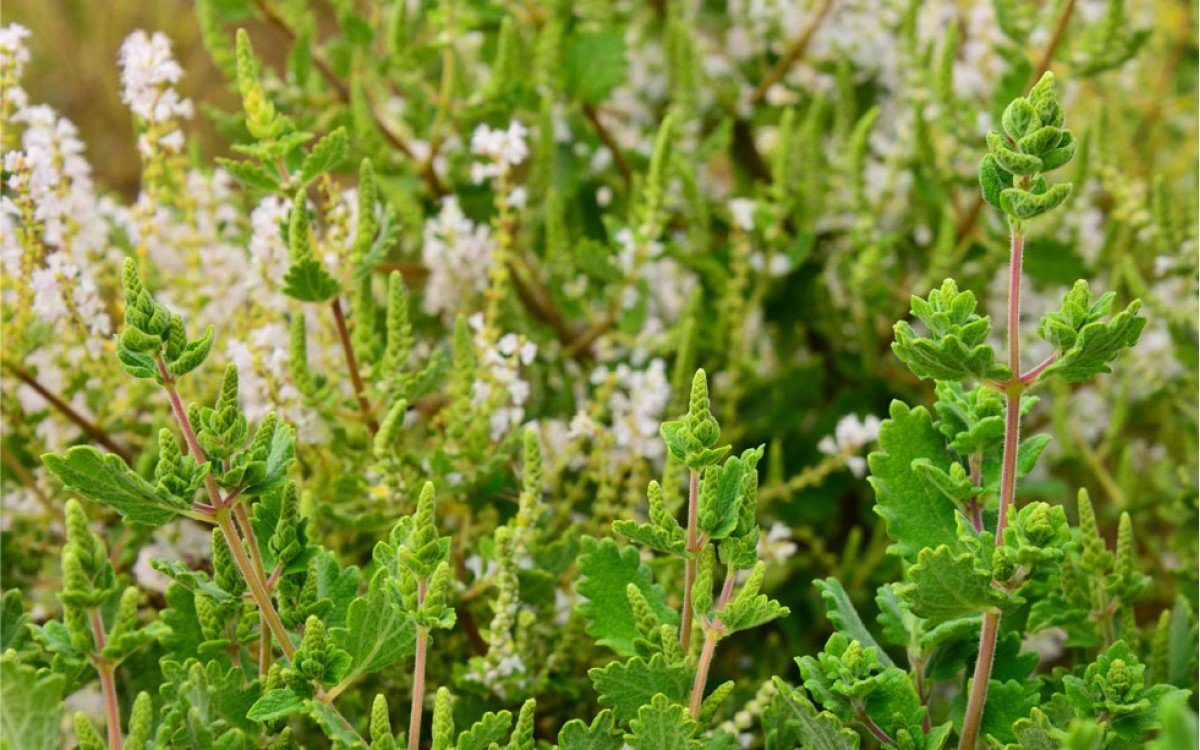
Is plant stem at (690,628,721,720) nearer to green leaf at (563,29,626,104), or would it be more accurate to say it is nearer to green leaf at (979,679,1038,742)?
green leaf at (979,679,1038,742)

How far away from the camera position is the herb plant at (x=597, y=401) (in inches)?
19.1

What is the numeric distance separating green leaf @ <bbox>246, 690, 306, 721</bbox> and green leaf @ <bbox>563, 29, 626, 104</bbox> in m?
0.70

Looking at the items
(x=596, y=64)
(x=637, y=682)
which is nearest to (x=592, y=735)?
(x=637, y=682)

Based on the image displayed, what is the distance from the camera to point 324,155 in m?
0.66

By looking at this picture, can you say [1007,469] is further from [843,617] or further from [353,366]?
[353,366]

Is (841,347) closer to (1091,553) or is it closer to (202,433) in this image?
(1091,553)

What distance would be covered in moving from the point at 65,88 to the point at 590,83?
247 cm

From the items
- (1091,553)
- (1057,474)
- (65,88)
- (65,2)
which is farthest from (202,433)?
(65,2)

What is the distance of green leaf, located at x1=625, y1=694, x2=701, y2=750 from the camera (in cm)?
49

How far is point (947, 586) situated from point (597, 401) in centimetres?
42

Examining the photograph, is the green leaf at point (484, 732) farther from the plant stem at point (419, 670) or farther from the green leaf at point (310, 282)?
the green leaf at point (310, 282)

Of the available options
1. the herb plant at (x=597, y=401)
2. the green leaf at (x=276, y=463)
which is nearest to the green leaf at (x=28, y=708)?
the herb plant at (x=597, y=401)

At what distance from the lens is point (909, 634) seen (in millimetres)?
586

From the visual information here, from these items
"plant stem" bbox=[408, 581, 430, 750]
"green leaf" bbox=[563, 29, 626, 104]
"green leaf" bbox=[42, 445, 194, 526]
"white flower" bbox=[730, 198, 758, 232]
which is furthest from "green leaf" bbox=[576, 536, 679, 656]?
"green leaf" bbox=[563, 29, 626, 104]
